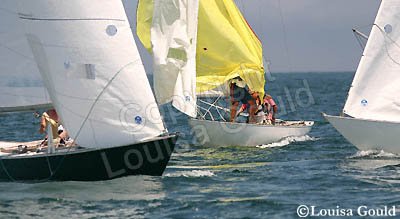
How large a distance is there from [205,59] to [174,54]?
14.9 feet

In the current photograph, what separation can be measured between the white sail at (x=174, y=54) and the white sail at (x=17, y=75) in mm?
3987

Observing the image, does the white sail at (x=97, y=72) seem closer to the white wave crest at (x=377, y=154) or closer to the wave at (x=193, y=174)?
the wave at (x=193, y=174)

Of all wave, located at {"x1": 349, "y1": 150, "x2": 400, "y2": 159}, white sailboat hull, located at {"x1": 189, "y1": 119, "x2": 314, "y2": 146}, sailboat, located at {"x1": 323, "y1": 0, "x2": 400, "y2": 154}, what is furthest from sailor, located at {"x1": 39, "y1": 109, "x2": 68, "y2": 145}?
wave, located at {"x1": 349, "y1": 150, "x2": 400, "y2": 159}

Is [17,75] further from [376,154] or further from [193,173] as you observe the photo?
[376,154]

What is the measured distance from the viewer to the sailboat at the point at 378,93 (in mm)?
20875

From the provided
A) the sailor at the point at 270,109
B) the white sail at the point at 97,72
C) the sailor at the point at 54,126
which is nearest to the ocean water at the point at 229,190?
the white sail at the point at 97,72

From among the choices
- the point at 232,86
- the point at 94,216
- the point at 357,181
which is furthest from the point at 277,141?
the point at 94,216

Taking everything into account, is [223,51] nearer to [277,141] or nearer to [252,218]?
[277,141]

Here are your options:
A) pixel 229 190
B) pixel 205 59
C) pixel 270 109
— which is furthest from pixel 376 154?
pixel 205 59

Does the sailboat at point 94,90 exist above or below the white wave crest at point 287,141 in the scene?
above

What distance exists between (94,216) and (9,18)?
5.47 m

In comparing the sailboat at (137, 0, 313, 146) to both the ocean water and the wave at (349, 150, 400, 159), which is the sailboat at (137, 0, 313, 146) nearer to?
the ocean water

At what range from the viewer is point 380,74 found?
69.3 feet

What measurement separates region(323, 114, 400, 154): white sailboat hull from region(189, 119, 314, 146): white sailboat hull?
14.5 feet
